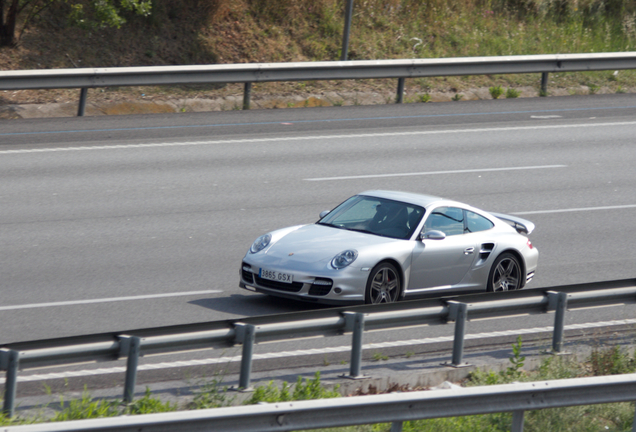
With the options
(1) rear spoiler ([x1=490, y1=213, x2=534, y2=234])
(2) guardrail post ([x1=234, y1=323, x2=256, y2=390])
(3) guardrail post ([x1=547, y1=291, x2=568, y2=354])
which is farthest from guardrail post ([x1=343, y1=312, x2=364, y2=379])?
(1) rear spoiler ([x1=490, y1=213, x2=534, y2=234])

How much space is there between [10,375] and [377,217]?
215 inches

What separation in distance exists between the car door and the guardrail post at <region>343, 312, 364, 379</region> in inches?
103

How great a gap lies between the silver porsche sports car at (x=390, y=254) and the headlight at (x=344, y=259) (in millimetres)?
10

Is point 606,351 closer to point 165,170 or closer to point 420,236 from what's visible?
point 420,236

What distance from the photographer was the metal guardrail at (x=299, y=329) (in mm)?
6762

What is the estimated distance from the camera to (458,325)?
8492 millimetres

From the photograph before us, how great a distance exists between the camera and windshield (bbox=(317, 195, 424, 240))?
10.9 metres

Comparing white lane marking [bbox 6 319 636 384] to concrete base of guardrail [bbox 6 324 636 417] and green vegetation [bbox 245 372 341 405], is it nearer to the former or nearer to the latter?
concrete base of guardrail [bbox 6 324 636 417]

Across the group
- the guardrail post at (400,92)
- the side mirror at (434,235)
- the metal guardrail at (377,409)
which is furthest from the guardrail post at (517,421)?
the guardrail post at (400,92)

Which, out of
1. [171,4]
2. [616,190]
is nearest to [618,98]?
[616,190]

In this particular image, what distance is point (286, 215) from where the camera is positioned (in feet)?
46.1

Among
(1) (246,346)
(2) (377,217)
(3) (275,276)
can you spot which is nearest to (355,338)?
(1) (246,346)

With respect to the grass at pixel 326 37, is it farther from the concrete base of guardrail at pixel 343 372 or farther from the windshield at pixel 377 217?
the concrete base of guardrail at pixel 343 372

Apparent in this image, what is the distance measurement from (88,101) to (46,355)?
14.7 meters
